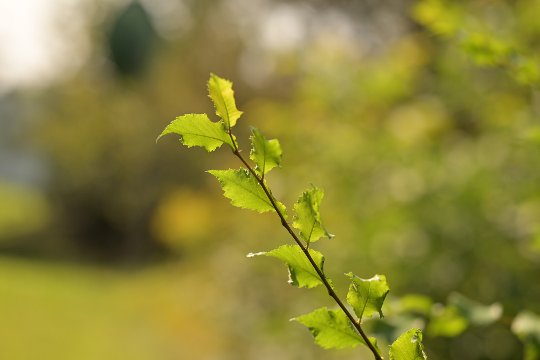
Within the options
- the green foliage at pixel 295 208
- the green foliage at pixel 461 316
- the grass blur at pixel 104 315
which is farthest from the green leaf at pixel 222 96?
the grass blur at pixel 104 315

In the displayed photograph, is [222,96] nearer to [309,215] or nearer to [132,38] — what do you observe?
[309,215]

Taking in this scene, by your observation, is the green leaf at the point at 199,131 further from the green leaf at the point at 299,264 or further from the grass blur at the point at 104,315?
the grass blur at the point at 104,315

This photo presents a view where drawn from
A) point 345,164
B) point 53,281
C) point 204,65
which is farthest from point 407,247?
point 204,65

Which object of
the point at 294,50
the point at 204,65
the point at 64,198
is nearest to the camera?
the point at 294,50

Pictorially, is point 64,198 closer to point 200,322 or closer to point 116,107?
point 116,107

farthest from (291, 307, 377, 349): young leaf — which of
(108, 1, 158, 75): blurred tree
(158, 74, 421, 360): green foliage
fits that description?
(108, 1, 158, 75): blurred tree

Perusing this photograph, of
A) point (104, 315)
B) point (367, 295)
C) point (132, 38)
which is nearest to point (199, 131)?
point (367, 295)
